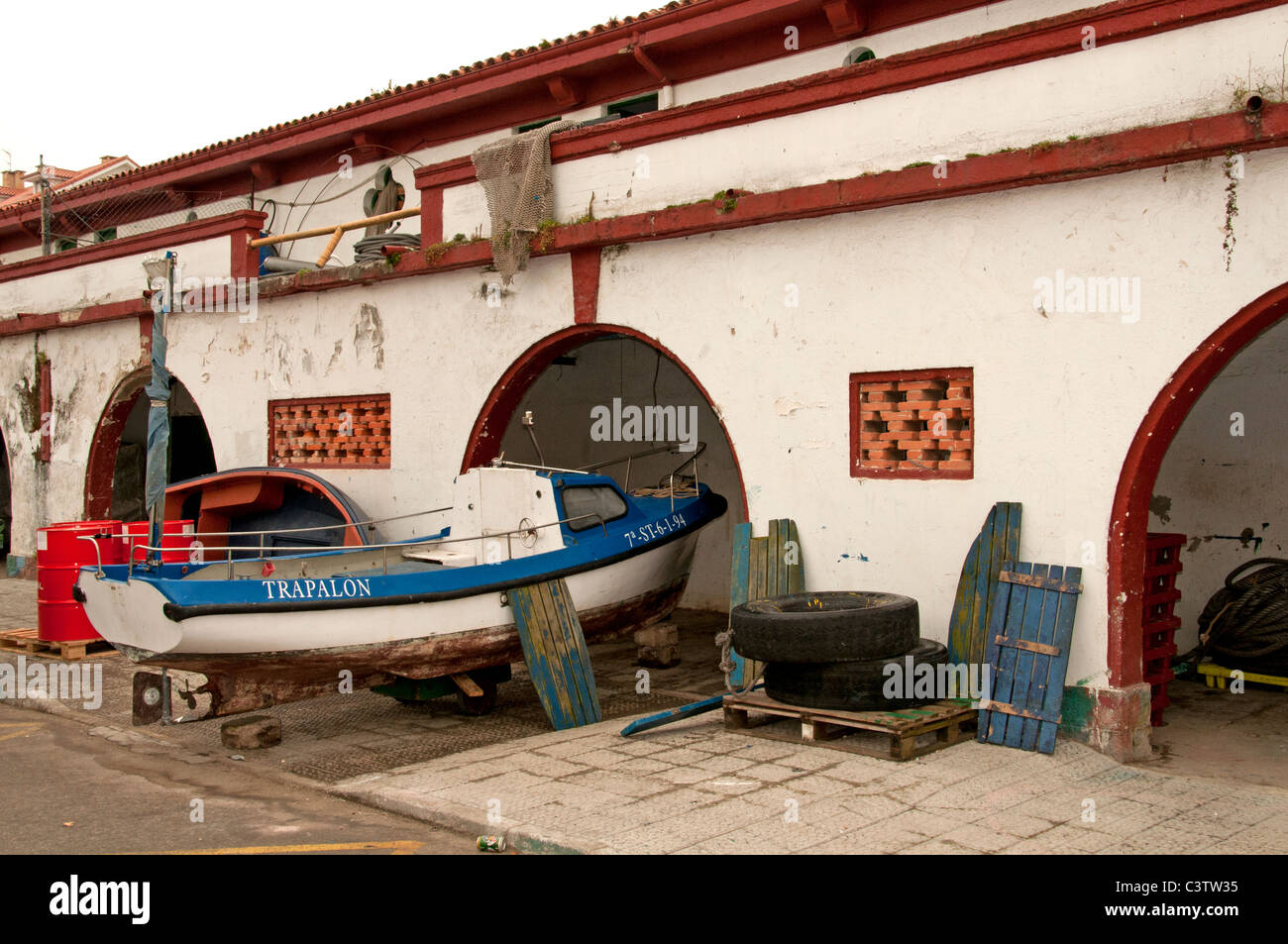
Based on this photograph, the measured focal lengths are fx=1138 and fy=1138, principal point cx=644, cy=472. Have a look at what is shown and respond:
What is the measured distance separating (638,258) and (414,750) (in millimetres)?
4407

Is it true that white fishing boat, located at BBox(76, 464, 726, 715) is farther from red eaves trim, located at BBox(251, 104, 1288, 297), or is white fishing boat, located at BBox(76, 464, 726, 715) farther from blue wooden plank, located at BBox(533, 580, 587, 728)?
red eaves trim, located at BBox(251, 104, 1288, 297)

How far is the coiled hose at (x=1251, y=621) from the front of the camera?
870cm

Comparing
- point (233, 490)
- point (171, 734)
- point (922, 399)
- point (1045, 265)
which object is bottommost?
point (171, 734)

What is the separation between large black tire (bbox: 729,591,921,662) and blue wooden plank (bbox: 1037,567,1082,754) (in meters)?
0.85

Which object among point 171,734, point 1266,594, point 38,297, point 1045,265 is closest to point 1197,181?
point 1045,265

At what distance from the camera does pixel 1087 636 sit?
7160 millimetres

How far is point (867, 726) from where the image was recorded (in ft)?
23.0

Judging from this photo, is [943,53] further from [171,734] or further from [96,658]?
[96,658]

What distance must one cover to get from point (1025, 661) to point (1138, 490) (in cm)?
128

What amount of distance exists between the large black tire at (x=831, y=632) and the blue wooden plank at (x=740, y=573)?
115 cm

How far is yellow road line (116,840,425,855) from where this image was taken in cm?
584

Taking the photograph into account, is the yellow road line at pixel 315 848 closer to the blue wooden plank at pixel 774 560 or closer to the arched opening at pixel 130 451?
the blue wooden plank at pixel 774 560

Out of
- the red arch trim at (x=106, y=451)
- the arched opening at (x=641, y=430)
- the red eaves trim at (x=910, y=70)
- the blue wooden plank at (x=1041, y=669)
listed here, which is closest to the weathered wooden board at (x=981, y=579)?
the blue wooden plank at (x=1041, y=669)

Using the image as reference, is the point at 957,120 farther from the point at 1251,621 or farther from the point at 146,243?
the point at 146,243
